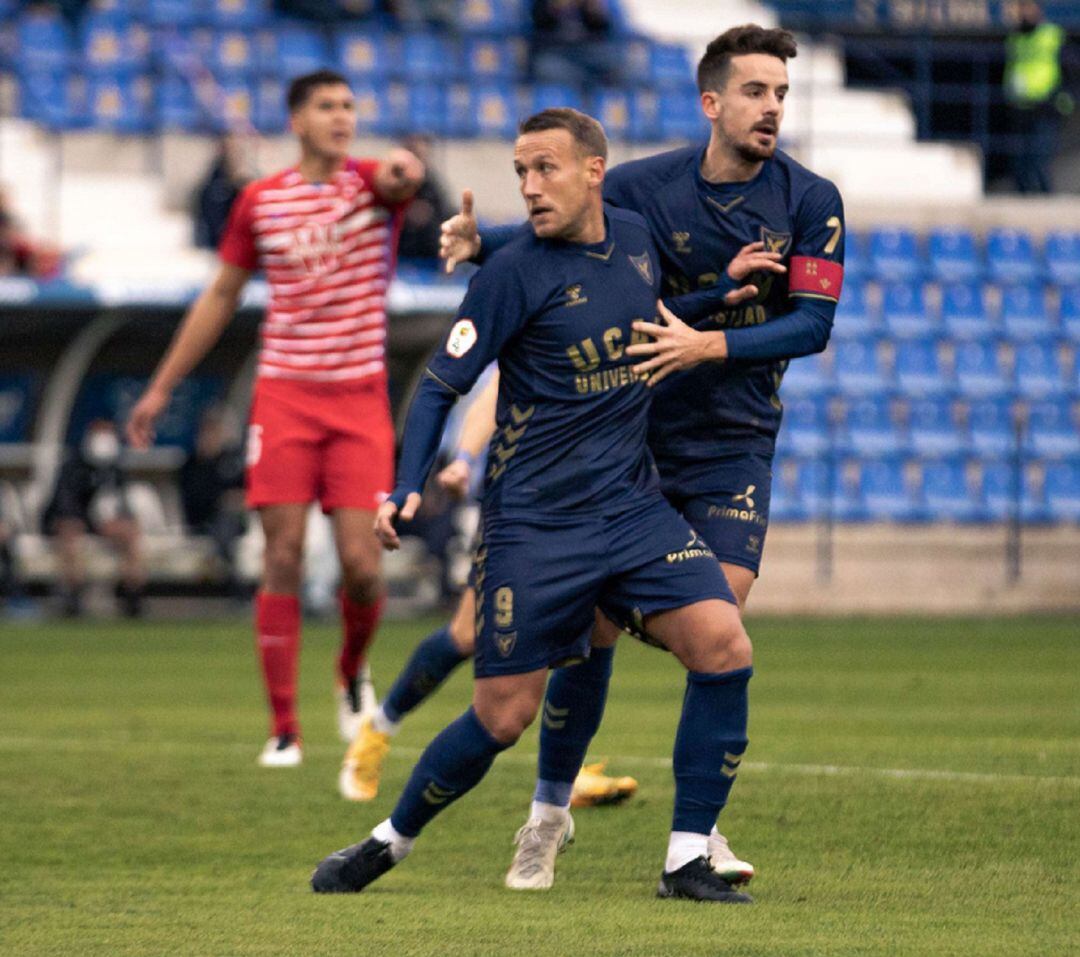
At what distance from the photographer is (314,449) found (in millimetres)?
8633

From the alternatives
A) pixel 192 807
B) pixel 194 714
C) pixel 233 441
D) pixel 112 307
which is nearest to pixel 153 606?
pixel 233 441

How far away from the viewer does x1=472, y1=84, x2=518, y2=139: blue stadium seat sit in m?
22.5

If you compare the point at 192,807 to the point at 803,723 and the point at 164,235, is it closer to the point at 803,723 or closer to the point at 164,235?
the point at 803,723

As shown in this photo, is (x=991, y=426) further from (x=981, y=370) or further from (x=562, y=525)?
(x=562, y=525)

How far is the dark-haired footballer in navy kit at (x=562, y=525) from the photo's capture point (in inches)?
215

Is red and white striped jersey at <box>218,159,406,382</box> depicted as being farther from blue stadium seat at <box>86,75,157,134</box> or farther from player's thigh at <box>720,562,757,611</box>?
blue stadium seat at <box>86,75,157,134</box>

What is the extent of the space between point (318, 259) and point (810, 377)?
1297cm

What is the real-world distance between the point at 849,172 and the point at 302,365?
51.4 ft

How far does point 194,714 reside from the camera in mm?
10836

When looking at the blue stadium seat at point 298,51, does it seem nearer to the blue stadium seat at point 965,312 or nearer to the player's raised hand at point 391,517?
the blue stadium seat at point 965,312

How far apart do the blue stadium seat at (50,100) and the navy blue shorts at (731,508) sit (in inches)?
641

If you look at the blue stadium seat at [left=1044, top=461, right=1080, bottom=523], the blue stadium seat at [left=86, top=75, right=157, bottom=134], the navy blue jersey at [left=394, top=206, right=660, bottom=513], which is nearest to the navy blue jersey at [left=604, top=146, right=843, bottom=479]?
the navy blue jersey at [left=394, top=206, right=660, bottom=513]

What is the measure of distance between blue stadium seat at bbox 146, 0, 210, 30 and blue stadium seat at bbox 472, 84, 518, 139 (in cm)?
281

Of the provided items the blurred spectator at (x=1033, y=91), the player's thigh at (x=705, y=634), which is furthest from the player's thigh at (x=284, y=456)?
the blurred spectator at (x=1033, y=91)
